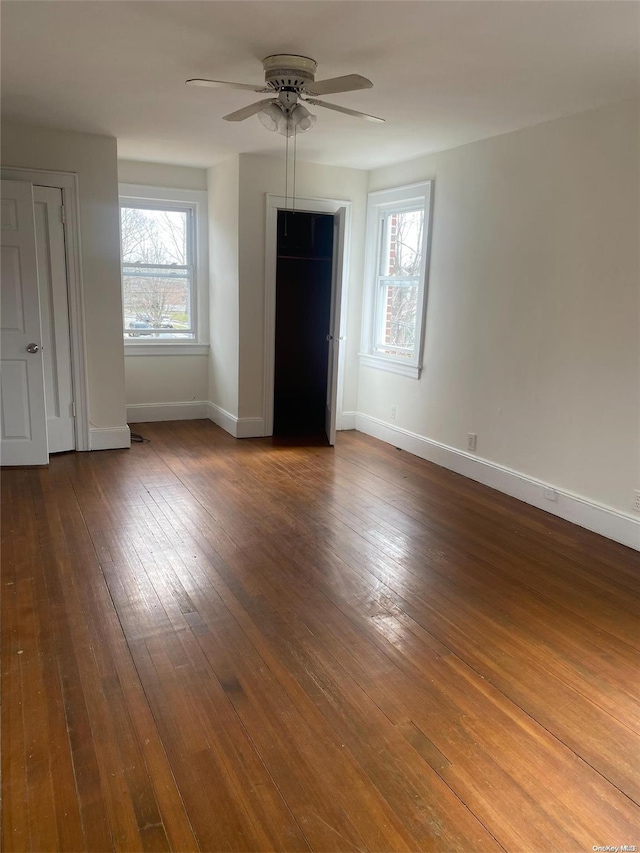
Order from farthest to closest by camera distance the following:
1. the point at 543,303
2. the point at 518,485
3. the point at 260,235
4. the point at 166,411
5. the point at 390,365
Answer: the point at 166,411
the point at 390,365
the point at 260,235
the point at 518,485
the point at 543,303

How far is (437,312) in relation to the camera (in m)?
5.15

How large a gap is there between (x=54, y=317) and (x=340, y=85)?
3.15 m

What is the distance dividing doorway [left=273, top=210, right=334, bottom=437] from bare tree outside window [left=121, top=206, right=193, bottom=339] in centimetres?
100

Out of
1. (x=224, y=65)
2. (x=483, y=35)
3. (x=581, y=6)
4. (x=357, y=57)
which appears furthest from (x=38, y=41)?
(x=581, y=6)

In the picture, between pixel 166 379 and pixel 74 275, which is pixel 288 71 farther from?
pixel 166 379

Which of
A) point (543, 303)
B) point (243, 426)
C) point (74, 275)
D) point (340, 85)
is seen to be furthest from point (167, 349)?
point (340, 85)

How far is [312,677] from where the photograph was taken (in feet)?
7.72

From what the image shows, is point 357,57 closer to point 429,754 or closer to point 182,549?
point 182,549

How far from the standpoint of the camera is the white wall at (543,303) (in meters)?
3.57

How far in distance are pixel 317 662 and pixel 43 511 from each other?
90.8 inches

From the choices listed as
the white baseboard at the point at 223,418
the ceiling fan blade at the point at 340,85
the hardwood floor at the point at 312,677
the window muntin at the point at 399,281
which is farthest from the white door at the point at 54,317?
the window muntin at the point at 399,281

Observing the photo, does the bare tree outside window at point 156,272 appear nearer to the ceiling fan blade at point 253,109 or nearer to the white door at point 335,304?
the white door at point 335,304

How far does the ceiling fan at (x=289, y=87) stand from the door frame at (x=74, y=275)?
84.3 inches

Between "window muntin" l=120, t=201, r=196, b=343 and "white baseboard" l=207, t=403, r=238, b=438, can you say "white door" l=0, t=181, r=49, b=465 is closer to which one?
"window muntin" l=120, t=201, r=196, b=343
